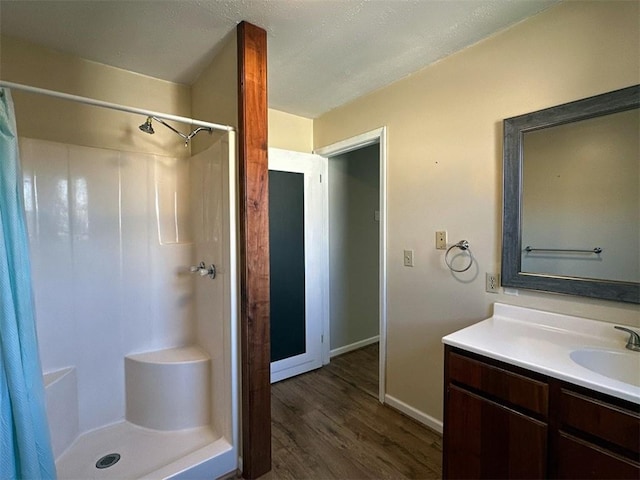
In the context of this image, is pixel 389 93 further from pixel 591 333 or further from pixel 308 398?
pixel 308 398

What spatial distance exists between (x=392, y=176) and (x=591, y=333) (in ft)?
4.65

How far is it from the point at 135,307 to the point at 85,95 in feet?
4.71

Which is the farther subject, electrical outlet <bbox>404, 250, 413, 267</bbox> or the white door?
the white door

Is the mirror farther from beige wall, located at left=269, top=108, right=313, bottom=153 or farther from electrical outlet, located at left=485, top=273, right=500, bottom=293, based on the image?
beige wall, located at left=269, top=108, right=313, bottom=153

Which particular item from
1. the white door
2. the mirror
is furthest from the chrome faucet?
the white door

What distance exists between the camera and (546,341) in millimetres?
1328

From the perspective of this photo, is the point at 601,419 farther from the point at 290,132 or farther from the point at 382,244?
the point at 290,132

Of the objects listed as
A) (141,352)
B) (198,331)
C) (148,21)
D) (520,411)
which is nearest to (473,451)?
(520,411)

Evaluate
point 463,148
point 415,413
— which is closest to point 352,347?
point 415,413

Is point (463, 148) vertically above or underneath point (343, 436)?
above

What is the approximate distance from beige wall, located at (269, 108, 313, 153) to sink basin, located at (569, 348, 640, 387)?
8.14 ft

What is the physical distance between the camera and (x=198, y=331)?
7.45ft

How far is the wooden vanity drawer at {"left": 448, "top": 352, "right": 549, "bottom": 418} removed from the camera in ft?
3.62

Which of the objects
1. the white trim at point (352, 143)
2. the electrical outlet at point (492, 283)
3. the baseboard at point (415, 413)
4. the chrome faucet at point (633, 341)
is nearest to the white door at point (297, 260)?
the white trim at point (352, 143)
